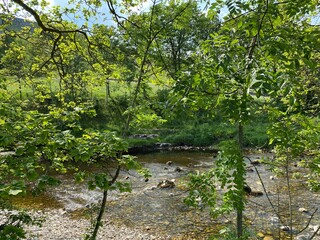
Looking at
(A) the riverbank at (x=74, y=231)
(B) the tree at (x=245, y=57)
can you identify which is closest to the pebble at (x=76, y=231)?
(A) the riverbank at (x=74, y=231)

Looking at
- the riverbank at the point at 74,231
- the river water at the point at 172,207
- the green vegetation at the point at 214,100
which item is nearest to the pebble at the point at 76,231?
the riverbank at the point at 74,231

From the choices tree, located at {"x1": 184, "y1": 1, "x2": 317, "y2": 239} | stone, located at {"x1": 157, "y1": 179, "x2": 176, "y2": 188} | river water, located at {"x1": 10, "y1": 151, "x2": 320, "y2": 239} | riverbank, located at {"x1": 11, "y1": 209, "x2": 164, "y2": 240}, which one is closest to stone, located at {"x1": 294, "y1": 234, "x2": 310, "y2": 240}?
river water, located at {"x1": 10, "y1": 151, "x2": 320, "y2": 239}

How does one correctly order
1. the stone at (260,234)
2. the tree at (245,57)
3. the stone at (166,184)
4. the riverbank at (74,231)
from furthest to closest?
the stone at (166,184), the riverbank at (74,231), the stone at (260,234), the tree at (245,57)

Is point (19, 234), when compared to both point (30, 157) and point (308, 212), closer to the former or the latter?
point (30, 157)

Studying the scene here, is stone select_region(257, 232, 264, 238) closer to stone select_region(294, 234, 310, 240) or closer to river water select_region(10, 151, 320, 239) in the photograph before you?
river water select_region(10, 151, 320, 239)

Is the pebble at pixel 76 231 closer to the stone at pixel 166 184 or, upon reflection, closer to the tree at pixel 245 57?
the stone at pixel 166 184

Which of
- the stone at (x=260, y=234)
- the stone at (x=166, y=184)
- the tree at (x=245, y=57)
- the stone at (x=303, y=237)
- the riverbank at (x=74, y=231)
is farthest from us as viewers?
the stone at (x=166, y=184)

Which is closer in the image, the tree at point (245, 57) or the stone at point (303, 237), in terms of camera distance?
the tree at point (245, 57)

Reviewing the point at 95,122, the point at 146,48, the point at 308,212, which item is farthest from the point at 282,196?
the point at 95,122

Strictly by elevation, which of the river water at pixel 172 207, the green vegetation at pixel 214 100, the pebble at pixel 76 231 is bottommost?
the pebble at pixel 76 231

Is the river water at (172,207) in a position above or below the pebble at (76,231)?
above

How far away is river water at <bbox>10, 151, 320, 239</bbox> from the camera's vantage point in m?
8.25

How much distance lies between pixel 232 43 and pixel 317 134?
1763mm

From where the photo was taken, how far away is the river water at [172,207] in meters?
8.25
